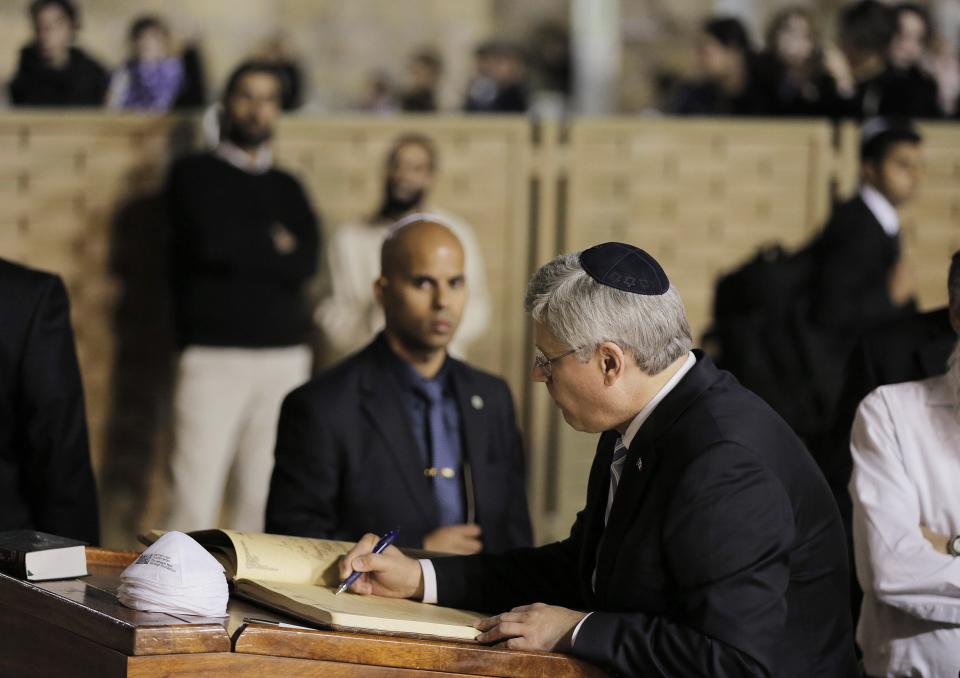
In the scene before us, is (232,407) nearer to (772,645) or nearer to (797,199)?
(797,199)

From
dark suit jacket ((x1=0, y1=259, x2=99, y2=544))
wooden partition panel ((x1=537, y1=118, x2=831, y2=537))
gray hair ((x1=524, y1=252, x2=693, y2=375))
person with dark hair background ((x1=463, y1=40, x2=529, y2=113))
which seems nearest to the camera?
gray hair ((x1=524, y1=252, x2=693, y2=375))

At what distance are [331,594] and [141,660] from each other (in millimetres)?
464

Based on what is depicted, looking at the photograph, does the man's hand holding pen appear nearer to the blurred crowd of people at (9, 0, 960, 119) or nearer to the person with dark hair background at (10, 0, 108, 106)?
the blurred crowd of people at (9, 0, 960, 119)

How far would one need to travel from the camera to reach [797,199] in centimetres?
748

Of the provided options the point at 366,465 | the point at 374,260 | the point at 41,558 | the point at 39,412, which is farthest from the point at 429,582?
the point at 374,260

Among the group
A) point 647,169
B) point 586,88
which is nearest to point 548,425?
point 647,169

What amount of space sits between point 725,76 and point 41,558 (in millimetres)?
6141

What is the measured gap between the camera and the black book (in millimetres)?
2467

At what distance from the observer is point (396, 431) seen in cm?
379

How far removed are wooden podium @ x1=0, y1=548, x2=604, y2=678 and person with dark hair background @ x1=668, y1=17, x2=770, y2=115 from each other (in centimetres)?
A: 595

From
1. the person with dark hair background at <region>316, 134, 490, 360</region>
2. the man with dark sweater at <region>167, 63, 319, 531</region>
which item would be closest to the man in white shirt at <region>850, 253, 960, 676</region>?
the person with dark hair background at <region>316, 134, 490, 360</region>

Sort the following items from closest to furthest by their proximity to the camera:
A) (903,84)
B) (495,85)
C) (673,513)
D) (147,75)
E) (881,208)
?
1. (673,513)
2. (881,208)
3. (903,84)
4. (147,75)
5. (495,85)

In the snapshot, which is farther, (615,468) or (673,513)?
(615,468)

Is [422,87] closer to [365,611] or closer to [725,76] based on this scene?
[725,76]
